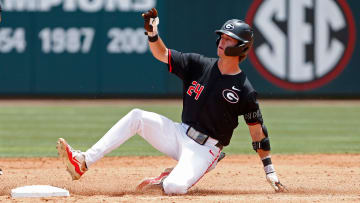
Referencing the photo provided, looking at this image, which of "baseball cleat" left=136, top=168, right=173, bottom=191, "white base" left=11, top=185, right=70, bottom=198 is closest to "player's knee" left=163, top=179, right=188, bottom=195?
"baseball cleat" left=136, top=168, right=173, bottom=191

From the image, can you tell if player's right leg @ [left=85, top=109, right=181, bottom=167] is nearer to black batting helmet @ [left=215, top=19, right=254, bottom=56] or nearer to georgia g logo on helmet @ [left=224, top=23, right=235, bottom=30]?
black batting helmet @ [left=215, top=19, right=254, bottom=56]

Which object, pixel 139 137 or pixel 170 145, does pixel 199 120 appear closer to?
pixel 170 145

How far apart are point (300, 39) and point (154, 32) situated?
40.6 feet

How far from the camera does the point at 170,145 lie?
255 inches

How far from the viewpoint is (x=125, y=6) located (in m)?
18.0

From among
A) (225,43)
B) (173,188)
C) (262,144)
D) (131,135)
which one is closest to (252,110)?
(262,144)

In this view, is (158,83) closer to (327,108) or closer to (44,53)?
(44,53)

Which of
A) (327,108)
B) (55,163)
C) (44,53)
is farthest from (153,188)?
(44,53)

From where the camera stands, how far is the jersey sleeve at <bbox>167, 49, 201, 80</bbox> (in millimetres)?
6477

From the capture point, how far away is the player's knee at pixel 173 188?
6156mm

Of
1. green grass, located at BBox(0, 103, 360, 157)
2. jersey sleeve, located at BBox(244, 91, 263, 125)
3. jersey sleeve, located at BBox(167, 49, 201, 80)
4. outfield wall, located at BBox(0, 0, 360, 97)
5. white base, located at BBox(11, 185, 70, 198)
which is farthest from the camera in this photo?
outfield wall, located at BBox(0, 0, 360, 97)

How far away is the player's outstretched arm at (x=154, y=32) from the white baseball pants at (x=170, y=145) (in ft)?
1.68

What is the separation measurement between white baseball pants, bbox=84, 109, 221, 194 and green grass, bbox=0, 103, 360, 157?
3.70m

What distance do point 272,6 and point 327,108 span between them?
2.91 meters
